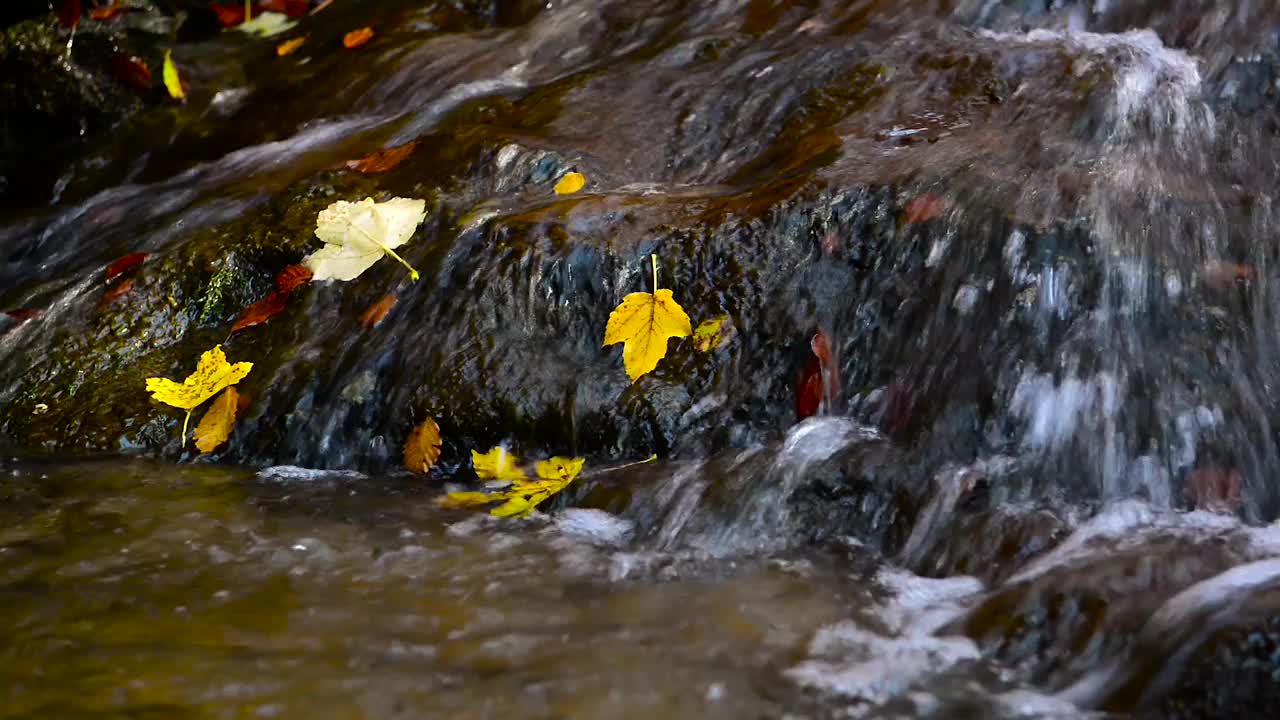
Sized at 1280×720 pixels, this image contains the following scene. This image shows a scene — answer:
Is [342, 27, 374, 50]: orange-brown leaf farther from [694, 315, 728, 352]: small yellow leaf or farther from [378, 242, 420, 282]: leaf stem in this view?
[694, 315, 728, 352]: small yellow leaf

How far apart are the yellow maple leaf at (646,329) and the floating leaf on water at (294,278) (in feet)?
3.12

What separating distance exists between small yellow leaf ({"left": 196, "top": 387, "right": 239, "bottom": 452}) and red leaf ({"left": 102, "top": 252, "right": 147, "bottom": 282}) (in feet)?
2.43

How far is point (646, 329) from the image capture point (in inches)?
108

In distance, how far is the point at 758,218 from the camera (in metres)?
2.84

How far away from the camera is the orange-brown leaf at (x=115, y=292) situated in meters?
3.40

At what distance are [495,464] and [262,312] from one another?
0.93 meters

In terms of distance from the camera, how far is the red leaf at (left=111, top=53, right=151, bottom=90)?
5266mm

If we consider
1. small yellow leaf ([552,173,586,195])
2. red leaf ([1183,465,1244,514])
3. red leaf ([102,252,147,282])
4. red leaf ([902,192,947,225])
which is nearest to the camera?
red leaf ([1183,465,1244,514])

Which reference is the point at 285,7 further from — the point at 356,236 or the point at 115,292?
the point at 356,236

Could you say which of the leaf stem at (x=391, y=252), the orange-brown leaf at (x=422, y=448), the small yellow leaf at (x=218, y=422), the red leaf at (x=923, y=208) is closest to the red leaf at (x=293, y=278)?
the leaf stem at (x=391, y=252)

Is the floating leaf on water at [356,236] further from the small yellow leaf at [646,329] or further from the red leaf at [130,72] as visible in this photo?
the red leaf at [130,72]

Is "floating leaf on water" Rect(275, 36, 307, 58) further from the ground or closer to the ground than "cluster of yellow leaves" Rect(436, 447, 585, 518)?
further from the ground

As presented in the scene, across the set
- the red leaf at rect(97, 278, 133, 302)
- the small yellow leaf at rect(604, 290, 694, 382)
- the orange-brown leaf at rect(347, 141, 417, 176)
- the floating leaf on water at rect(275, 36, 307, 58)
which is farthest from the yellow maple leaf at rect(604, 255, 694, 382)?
the floating leaf on water at rect(275, 36, 307, 58)

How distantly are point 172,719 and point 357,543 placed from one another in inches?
28.4
